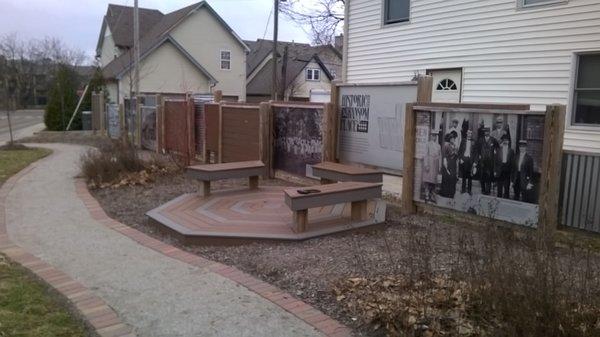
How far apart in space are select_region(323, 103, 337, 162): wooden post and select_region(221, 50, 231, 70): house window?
3395 cm

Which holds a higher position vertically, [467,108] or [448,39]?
[448,39]

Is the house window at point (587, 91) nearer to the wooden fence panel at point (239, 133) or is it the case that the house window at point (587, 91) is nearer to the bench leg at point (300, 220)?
the wooden fence panel at point (239, 133)

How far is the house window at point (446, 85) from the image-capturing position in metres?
12.8

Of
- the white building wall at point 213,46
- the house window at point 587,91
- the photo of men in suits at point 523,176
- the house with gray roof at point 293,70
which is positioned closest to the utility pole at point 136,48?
the house window at point 587,91

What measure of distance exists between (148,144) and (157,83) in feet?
66.7

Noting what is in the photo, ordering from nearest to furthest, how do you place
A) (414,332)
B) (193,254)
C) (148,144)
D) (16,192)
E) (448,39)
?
(414,332)
(193,254)
(16,192)
(448,39)
(148,144)

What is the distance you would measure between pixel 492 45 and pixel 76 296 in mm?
9787

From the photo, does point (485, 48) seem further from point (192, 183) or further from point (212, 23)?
point (212, 23)

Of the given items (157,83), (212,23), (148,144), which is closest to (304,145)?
(148,144)

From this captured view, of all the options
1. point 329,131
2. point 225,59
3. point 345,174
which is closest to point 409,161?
point 345,174

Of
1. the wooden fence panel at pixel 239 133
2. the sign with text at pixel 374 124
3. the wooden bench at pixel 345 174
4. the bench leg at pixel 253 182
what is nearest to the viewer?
the wooden bench at pixel 345 174

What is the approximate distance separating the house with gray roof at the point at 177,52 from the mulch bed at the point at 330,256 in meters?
28.1

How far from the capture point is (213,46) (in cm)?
4128

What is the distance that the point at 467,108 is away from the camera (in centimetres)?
655
